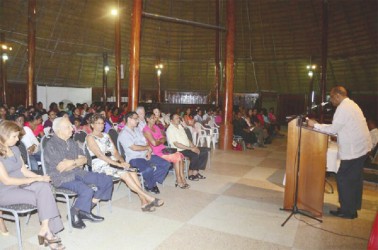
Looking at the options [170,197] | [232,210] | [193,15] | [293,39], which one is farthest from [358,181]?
[193,15]

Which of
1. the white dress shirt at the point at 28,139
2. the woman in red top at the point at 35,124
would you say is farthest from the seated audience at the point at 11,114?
the white dress shirt at the point at 28,139

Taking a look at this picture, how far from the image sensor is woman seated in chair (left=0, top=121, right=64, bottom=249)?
3.11 metres

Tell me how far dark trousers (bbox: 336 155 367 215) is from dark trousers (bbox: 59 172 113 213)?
10.4ft

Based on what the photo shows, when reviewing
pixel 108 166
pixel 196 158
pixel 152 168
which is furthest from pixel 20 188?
pixel 196 158

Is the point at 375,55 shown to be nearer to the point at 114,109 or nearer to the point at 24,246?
the point at 114,109

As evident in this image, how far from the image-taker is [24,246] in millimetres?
3275

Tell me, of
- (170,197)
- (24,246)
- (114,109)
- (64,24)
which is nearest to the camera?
(24,246)

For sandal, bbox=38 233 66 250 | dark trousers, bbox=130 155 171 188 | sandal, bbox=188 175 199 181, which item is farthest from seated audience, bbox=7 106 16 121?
sandal, bbox=38 233 66 250

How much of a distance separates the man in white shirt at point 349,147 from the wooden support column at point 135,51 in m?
4.38

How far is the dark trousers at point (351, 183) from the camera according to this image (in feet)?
14.0

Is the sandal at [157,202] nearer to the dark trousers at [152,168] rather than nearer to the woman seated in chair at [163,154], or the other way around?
the dark trousers at [152,168]

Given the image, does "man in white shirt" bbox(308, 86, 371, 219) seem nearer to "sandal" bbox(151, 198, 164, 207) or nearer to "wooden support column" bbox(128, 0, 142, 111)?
"sandal" bbox(151, 198, 164, 207)

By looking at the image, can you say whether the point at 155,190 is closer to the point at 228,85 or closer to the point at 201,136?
the point at 201,136

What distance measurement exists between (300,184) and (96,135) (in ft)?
9.82
